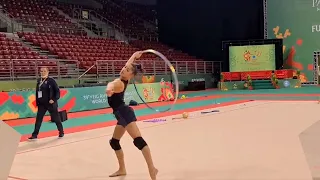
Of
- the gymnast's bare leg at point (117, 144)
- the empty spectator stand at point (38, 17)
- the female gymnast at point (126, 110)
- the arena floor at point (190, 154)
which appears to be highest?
the empty spectator stand at point (38, 17)

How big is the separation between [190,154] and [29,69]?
13.7 meters

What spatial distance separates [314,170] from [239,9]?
96.3ft

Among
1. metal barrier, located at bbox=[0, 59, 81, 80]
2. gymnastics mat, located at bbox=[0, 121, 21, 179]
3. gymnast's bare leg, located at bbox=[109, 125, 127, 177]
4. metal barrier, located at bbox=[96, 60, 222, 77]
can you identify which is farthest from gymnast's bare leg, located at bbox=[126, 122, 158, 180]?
metal barrier, located at bbox=[96, 60, 222, 77]

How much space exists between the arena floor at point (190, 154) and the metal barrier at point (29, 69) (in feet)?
28.2

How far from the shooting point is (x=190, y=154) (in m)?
7.60

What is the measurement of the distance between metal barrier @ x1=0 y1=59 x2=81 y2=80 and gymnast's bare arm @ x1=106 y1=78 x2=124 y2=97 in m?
13.7

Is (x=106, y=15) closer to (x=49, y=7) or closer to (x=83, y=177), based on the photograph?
(x=49, y=7)

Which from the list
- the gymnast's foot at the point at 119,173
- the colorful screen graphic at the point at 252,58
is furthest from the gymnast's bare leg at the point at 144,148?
the colorful screen graphic at the point at 252,58

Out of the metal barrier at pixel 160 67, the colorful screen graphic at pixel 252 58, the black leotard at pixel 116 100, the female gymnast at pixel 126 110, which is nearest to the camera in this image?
the female gymnast at pixel 126 110

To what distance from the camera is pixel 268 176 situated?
5.78 m

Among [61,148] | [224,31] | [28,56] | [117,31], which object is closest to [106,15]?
[117,31]

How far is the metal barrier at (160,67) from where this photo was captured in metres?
23.5

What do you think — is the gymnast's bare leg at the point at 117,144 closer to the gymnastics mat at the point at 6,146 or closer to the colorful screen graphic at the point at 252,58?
the gymnastics mat at the point at 6,146

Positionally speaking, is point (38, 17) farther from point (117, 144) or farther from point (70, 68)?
point (117, 144)
